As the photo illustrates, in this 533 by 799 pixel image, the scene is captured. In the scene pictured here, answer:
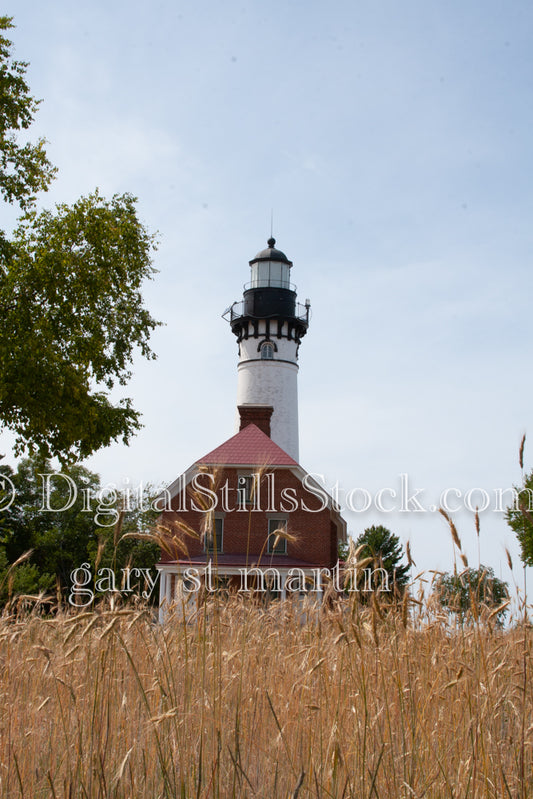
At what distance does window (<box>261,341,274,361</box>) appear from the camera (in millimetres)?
43375

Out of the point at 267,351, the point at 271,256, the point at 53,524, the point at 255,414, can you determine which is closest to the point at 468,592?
the point at 255,414

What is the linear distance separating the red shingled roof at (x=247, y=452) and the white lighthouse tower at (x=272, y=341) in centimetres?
841

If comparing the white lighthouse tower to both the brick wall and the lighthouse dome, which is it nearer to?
the lighthouse dome

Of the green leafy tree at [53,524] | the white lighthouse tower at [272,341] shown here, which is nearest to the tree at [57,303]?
the white lighthouse tower at [272,341]

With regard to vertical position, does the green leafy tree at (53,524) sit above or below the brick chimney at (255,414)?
below

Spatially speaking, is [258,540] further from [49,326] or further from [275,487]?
[49,326]

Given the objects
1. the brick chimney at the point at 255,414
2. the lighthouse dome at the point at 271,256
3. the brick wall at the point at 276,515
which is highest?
the lighthouse dome at the point at 271,256

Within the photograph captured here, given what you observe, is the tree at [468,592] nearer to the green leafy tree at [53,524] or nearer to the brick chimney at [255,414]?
the brick chimney at [255,414]

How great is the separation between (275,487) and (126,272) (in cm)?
1342

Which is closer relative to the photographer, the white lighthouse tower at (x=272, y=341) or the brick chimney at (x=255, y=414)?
the brick chimney at (x=255, y=414)

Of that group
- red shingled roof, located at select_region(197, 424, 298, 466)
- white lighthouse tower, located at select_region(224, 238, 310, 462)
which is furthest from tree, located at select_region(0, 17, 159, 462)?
white lighthouse tower, located at select_region(224, 238, 310, 462)

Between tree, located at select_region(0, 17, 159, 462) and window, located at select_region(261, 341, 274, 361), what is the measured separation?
22.9m

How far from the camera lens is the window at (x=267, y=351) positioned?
43.4 metres

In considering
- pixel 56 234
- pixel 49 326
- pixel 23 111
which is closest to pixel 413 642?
pixel 49 326
